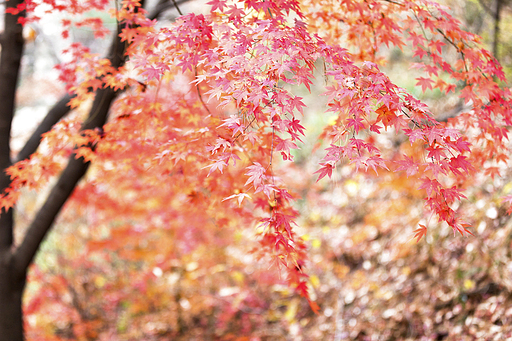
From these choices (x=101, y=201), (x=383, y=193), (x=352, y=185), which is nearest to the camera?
(x=101, y=201)

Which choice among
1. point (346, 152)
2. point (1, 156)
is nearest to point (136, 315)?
point (1, 156)

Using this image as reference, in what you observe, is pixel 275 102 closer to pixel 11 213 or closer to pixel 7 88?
pixel 7 88

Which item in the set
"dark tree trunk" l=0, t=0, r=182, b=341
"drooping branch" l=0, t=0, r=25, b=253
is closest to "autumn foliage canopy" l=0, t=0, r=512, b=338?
"drooping branch" l=0, t=0, r=25, b=253

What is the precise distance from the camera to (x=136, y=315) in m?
6.84

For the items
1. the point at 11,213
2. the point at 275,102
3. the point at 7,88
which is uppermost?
the point at 275,102

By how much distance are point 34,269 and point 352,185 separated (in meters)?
6.31

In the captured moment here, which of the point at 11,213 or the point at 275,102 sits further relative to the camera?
the point at 11,213

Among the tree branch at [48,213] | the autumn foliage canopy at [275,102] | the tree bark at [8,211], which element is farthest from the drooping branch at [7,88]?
the autumn foliage canopy at [275,102]

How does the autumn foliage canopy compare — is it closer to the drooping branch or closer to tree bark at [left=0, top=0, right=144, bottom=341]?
the drooping branch

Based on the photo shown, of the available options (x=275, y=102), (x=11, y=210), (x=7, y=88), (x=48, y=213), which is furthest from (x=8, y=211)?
(x=275, y=102)

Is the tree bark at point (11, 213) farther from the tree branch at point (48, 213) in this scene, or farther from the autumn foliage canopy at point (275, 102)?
the autumn foliage canopy at point (275, 102)

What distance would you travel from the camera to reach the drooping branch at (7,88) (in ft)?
11.8

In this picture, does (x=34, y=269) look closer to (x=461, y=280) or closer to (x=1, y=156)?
(x=1, y=156)

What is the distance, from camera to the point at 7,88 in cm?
377
